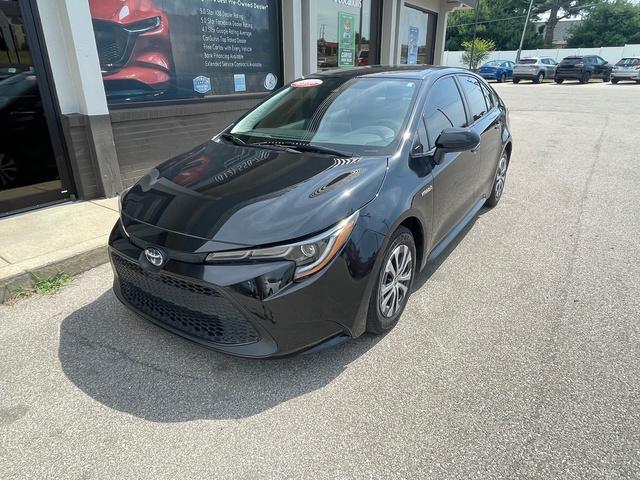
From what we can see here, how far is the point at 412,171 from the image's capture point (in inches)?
113

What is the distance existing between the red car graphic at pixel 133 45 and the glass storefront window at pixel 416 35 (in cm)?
730

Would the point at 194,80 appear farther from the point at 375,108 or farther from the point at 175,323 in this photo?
the point at 175,323

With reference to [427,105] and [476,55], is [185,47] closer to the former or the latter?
[427,105]

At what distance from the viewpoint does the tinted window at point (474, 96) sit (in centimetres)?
422

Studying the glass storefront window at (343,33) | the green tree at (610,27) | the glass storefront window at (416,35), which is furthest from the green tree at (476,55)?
the glass storefront window at (343,33)

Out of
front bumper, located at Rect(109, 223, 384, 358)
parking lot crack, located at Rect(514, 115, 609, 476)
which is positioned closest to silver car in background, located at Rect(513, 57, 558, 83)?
parking lot crack, located at Rect(514, 115, 609, 476)

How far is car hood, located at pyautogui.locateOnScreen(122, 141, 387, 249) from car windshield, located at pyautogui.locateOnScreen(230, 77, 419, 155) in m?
0.27

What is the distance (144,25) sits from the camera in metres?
5.52

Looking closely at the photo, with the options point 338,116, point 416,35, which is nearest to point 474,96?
point 338,116

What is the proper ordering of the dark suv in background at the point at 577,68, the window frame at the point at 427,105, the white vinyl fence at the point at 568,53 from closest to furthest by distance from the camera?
the window frame at the point at 427,105
the dark suv in background at the point at 577,68
the white vinyl fence at the point at 568,53

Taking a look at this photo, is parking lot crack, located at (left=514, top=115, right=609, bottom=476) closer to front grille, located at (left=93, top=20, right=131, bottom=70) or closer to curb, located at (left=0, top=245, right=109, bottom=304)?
curb, located at (left=0, top=245, right=109, bottom=304)

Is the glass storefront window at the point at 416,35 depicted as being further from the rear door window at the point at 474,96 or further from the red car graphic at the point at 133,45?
the rear door window at the point at 474,96

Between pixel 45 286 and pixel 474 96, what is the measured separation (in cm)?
434

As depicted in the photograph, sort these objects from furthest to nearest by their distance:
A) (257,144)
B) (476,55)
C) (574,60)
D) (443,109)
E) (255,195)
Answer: (476,55), (574,60), (443,109), (257,144), (255,195)
